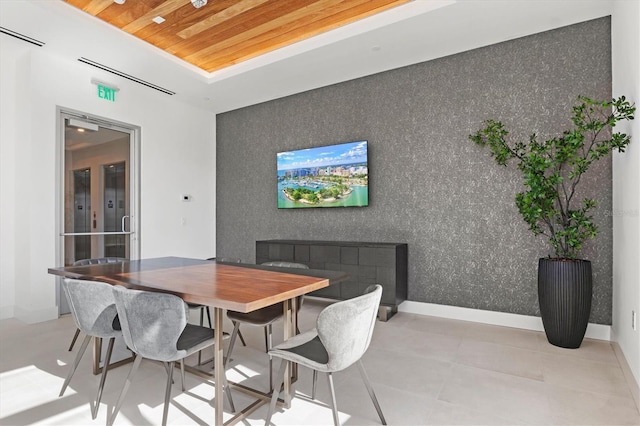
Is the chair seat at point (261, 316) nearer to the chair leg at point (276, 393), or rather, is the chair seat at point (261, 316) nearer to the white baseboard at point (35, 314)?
the chair leg at point (276, 393)

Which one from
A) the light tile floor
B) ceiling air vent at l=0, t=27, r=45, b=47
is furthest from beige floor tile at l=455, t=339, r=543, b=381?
ceiling air vent at l=0, t=27, r=45, b=47

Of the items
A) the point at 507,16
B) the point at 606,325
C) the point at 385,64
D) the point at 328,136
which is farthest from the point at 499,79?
the point at 606,325

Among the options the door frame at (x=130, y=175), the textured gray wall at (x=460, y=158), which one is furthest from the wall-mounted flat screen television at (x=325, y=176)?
the door frame at (x=130, y=175)

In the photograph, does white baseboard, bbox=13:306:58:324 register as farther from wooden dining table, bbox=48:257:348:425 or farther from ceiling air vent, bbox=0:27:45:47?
ceiling air vent, bbox=0:27:45:47

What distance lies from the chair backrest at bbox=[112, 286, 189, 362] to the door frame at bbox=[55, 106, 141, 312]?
3095 millimetres

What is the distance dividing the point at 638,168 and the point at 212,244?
562 centimetres

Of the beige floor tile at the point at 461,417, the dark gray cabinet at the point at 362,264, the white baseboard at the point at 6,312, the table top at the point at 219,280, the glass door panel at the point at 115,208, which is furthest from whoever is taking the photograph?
the glass door panel at the point at 115,208

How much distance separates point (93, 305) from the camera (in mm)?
2006

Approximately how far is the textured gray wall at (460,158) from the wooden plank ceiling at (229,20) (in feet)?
3.30

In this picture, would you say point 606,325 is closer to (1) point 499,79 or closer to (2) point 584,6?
(1) point 499,79

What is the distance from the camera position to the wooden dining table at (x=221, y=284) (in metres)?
1.65

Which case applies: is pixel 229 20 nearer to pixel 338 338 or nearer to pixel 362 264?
pixel 362 264

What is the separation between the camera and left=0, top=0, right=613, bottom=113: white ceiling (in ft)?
10.1

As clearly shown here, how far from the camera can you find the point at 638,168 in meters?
2.21
